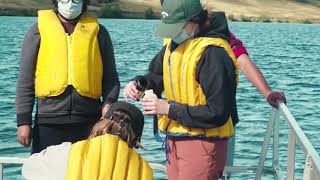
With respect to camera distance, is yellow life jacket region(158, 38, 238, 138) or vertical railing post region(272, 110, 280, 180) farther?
vertical railing post region(272, 110, 280, 180)

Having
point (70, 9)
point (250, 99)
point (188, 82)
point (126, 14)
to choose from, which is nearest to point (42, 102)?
point (70, 9)

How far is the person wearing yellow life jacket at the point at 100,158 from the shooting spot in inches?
102

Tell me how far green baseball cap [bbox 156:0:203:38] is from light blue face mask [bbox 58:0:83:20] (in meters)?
1.08

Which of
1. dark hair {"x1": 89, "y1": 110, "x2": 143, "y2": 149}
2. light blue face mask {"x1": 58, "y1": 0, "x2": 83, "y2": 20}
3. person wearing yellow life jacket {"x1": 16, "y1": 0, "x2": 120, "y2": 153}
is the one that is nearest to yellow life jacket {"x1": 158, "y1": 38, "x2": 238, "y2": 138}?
dark hair {"x1": 89, "y1": 110, "x2": 143, "y2": 149}

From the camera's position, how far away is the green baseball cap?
331cm

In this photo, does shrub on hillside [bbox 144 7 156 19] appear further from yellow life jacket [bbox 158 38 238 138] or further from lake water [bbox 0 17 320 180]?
yellow life jacket [bbox 158 38 238 138]

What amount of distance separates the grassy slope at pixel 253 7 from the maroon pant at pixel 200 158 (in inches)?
4228

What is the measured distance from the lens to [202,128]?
3.37 m

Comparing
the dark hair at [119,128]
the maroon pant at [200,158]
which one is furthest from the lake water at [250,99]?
the dark hair at [119,128]

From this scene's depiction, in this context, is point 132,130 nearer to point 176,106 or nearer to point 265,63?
point 176,106

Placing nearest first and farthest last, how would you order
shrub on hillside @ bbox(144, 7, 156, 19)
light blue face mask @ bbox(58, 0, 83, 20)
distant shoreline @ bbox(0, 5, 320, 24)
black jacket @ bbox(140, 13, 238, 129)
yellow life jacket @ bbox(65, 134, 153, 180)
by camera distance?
1. yellow life jacket @ bbox(65, 134, 153, 180)
2. black jacket @ bbox(140, 13, 238, 129)
3. light blue face mask @ bbox(58, 0, 83, 20)
4. distant shoreline @ bbox(0, 5, 320, 24)
5. shrub on hillside @ bbox(144, 7, 156, 19)

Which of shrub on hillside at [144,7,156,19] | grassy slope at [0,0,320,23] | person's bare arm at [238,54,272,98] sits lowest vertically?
grassy slope at [0,0,320,23]

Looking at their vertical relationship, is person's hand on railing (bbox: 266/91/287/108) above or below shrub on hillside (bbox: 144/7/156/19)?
above

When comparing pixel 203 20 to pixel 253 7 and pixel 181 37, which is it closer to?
pixel 181 37
